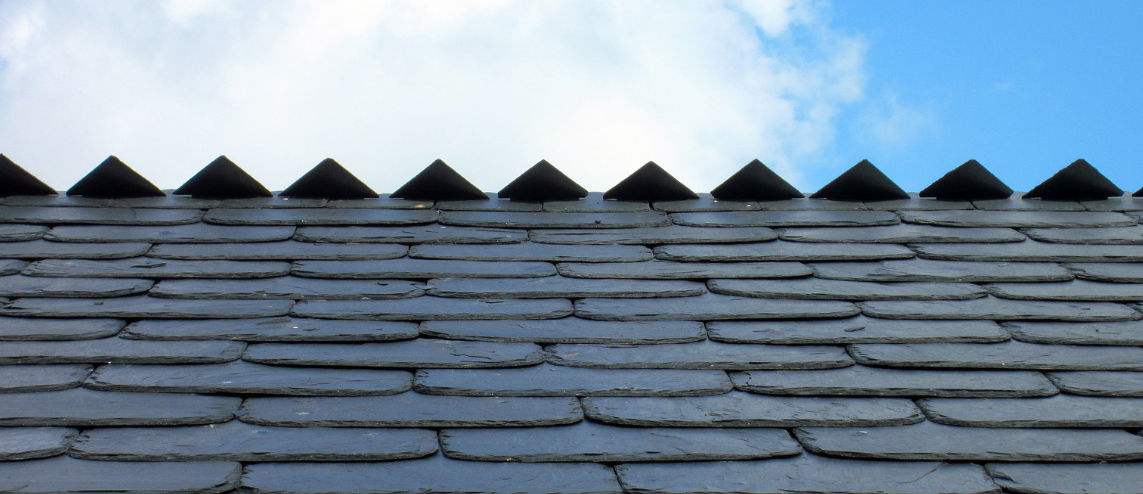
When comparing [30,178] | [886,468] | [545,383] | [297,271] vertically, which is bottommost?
Answer: [886,468]

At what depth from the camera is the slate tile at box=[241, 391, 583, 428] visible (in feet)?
6.30

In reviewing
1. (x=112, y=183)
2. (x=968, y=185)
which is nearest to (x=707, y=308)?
(x=968, y=185)

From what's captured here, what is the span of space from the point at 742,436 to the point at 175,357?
1327 mm

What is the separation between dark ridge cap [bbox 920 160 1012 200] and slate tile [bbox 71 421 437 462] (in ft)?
7.23

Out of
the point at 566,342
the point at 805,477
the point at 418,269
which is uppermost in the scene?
the point at 418,269

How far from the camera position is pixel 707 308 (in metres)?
2.42

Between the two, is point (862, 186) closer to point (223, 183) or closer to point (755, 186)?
point (755, 186)

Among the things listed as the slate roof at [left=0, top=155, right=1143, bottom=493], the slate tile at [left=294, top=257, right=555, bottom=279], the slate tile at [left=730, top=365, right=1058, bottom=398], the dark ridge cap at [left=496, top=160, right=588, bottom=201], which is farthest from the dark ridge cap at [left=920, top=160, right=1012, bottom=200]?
the slate tile at [left=294, top=257, right=555, bottom=279]

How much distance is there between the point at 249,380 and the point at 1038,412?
1800 mm

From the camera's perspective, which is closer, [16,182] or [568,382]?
[568,382]

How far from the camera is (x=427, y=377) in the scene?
6.80 feet

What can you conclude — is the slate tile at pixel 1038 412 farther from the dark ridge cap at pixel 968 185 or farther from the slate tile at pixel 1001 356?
the dark ridge cap at pixel 968 185

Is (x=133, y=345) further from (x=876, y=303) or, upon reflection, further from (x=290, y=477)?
(x=876, y=303)

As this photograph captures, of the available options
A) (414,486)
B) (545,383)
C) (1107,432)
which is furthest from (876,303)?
(414,486)
